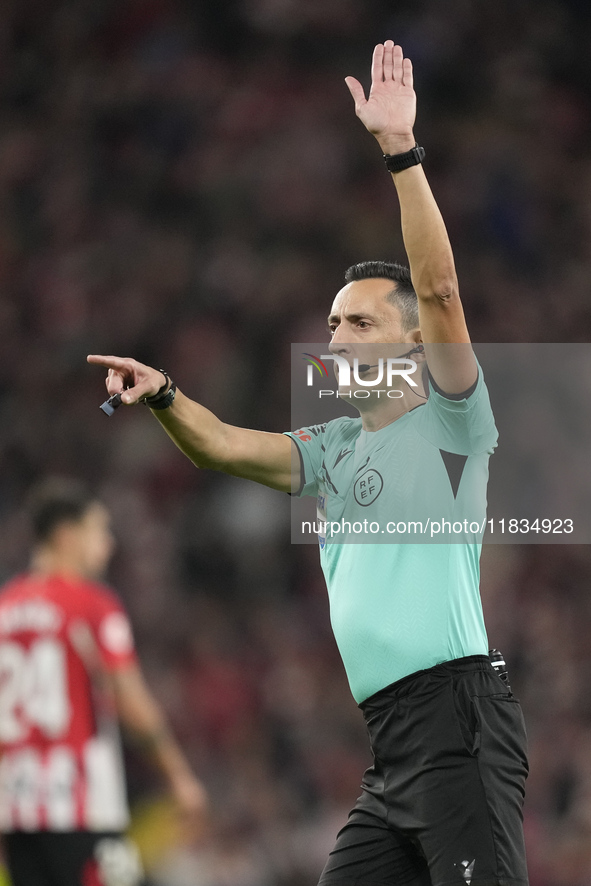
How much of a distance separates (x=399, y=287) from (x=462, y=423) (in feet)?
1.89

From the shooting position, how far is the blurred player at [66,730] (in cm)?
479

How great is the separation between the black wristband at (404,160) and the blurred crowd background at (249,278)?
497 centimetres

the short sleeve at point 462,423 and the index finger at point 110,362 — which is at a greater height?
the index finger at point 110,362

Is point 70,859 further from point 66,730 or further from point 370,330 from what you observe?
point 370,330

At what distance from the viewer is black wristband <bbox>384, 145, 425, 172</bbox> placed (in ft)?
8.27

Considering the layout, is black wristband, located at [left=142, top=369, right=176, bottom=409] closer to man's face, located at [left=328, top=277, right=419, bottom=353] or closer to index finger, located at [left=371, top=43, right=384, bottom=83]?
man's face, located at [left=328, top=277, right=419, bottom=353]

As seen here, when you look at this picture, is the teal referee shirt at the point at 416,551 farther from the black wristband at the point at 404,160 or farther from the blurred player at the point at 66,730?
the blurred player at the point at 66,730

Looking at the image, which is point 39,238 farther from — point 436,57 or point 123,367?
point 123,367

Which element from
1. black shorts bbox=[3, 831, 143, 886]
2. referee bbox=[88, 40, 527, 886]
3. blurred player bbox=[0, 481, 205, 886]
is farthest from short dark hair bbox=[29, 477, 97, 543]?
referee bbox=[88, 40, 527, 886]

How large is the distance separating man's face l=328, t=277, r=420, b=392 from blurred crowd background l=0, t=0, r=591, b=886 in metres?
4.40

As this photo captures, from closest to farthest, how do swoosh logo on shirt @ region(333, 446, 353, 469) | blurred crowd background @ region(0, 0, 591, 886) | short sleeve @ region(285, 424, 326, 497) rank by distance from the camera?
swoosh logo on shirt @ region(333, 446, 353, 469) < short sleeve @ region(285, 424, 326, 497) < blurred crowd background @ region(0, 0, 591, 886)

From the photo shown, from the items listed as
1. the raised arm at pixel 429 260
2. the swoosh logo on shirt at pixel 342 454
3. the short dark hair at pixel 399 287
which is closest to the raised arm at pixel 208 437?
the swoosh logo on shirt at pixel 342 454

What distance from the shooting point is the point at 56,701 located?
493 centimetres

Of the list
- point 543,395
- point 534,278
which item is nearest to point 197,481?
point 543,395
